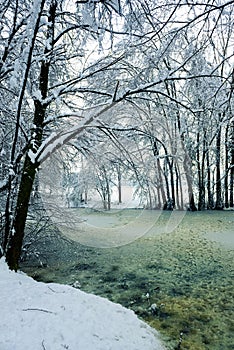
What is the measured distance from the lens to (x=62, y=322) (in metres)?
2.54

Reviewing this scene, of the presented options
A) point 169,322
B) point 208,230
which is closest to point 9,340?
point 169,322

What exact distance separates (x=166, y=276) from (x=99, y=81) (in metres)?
3.15

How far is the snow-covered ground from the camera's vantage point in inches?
89.0

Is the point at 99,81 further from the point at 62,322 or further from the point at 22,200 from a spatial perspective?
the point at 62,322

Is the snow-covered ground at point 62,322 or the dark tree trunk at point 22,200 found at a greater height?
the dark tree trunk at point 22,200

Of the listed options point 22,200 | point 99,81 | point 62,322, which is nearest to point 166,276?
point 22,200

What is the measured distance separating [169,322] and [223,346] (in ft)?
2.07

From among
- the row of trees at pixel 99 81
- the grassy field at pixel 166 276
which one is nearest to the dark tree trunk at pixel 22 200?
the row of trees at pixel 99 81

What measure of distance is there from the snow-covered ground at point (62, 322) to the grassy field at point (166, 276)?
0.45m

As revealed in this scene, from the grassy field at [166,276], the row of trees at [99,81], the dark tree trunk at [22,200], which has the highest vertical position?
the row of trees at [99,81]

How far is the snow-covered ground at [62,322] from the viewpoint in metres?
2.26

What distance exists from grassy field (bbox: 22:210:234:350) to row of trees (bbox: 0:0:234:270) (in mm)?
1388

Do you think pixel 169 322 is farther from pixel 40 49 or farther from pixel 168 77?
pixel 40 49

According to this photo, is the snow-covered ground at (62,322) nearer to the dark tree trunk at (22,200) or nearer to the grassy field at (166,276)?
the grassy field at (166,276)
